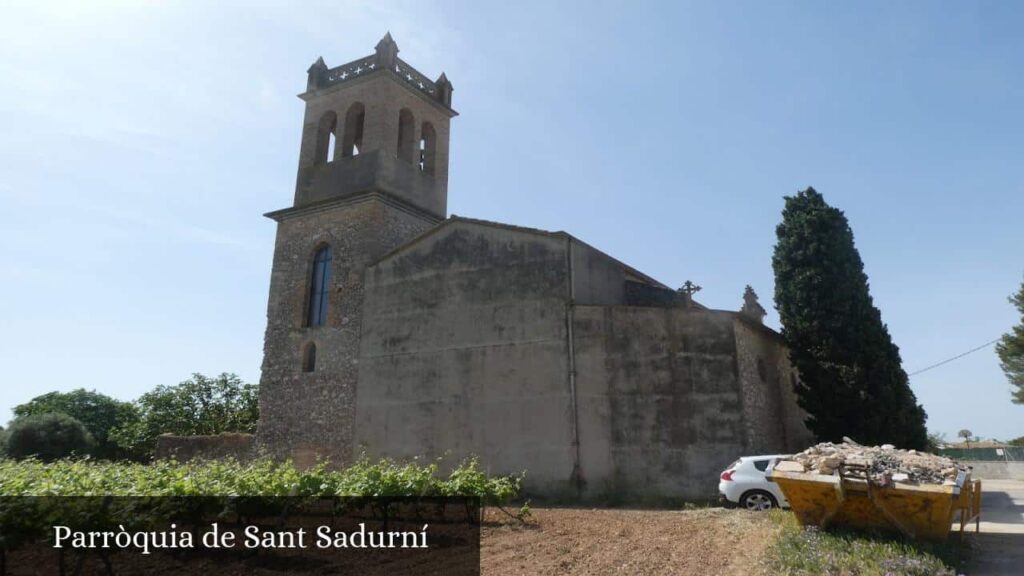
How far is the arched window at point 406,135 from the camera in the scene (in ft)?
80.3

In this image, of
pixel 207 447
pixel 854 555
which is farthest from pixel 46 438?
pixel 854 555

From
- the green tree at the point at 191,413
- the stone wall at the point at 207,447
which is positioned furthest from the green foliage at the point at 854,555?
the green tree at the point at 191,413

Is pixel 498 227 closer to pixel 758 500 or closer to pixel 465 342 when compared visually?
pixel 465 342

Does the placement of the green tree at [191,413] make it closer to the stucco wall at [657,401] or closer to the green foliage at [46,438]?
the green foliage at [46,438]

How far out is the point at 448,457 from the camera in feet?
59.6

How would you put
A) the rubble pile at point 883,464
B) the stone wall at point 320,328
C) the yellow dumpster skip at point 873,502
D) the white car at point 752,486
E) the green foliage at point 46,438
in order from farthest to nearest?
the green foliage at point 46,438, the stone wall at point 320,328, the white car at point 752,486, the rubble pile at point 883,464, the yellow dumpster skip at point 873,502

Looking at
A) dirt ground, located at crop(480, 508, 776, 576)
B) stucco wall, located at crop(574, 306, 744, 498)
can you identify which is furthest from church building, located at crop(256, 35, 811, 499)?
dirt ground, located at crop(480, 508, 776, 576)

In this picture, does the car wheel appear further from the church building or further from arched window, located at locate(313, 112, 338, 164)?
arched window, located at locate(313, 112, 338, 164)

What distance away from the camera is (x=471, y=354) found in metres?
18.5

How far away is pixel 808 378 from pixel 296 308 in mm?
17051

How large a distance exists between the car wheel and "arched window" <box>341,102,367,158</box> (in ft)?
59.6

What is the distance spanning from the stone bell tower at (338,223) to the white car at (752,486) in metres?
11.8

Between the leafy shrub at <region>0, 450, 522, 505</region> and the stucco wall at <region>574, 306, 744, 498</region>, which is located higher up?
the stucco wall at <region>574, 306, 744, 498</region>

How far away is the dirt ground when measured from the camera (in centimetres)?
795
